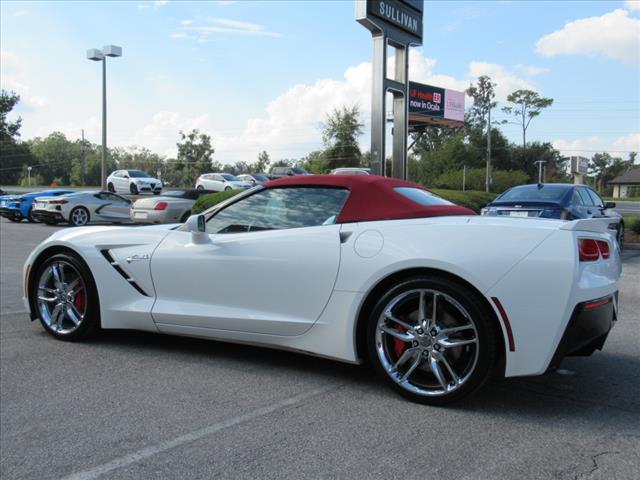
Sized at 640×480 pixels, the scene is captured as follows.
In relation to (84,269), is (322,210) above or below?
above

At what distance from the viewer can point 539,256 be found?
3.11 metres

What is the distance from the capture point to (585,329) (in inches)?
125

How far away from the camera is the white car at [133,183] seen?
35250mm

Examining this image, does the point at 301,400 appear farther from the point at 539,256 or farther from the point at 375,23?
the point at 375,23

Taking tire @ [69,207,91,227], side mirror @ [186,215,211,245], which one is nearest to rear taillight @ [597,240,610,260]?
side mirror @ [186,215,211,245]

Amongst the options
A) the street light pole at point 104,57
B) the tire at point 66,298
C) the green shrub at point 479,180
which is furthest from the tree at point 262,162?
the tire at point 66,298

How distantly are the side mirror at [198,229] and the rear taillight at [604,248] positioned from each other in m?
2.52

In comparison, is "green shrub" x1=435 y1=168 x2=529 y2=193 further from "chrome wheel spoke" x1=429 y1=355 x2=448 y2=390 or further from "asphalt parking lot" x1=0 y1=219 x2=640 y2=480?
"chrome wheel spoke" x1=429 y1=355 x2=448 y2=390

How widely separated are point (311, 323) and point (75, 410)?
1.45 metres

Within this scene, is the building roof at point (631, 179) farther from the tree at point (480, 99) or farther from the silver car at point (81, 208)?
the silver car at point (81, 208)

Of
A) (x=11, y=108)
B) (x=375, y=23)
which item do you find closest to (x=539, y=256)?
(x=375, y=23)

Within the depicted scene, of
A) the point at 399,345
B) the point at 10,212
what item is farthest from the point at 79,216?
the point at 399,345

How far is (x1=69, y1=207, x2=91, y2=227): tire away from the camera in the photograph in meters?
19.6

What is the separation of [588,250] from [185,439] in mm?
2368
